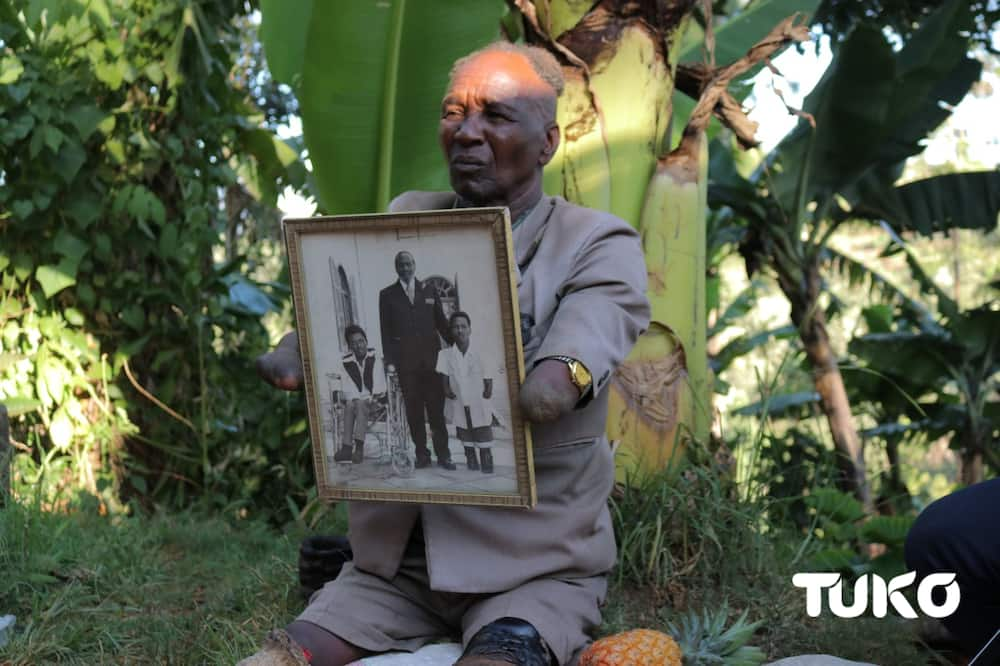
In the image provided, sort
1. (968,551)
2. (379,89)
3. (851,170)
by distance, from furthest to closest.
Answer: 1. (851,170)
2. (379,89)
3. (968,551)

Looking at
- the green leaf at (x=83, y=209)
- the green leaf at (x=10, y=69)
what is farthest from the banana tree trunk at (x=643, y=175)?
the green leaf at (x=83, y=209)

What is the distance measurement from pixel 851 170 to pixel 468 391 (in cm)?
431

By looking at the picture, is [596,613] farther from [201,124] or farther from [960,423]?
[960,423]

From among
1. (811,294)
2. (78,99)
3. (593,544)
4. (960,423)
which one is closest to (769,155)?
(811,294)

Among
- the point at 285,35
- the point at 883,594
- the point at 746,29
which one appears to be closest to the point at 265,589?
the point at 883,594

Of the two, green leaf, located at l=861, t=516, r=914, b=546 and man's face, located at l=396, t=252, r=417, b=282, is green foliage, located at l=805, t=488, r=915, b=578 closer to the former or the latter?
green leaf, located at l=861, t=516, r=914, b=546

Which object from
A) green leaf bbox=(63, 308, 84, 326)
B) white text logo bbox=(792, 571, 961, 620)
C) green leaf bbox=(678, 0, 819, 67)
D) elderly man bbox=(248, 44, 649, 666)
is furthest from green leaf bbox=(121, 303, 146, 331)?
white text logo bbox=(792, 571, 961, 620)

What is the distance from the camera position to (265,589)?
130 inches

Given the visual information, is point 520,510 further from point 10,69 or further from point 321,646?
point 10,69

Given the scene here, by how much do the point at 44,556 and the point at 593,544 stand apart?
170 cm

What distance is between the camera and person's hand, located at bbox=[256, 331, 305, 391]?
2.55 m

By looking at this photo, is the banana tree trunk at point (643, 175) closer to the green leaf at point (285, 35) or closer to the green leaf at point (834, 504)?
the green leaf at point (834, 504)

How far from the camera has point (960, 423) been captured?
6711mm

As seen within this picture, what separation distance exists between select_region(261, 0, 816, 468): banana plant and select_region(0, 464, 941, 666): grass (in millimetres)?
315
